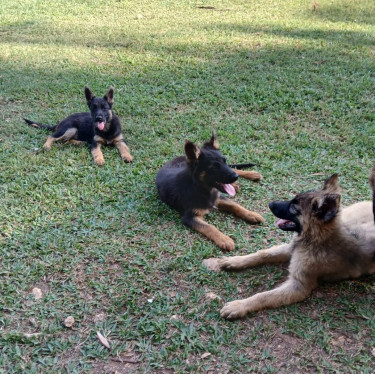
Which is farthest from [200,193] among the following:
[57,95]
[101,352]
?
[57,95]

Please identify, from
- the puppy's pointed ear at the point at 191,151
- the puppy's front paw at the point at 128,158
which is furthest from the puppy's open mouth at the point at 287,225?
the puppy's front paw at the point at 128,158

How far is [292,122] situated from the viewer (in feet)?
23.6

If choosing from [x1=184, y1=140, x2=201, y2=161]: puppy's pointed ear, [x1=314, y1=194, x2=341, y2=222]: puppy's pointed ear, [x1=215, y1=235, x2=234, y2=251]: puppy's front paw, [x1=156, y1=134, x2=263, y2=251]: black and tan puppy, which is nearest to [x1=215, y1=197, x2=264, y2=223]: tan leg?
[x1=156, y1=134, x2=263, y2=251]: black and tan puppy

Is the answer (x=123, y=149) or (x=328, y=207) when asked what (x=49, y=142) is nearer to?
(x=123, y=149)

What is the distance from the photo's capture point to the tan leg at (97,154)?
20.3 feet

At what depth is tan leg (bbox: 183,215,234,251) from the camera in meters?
4.47

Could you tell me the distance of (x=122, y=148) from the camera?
21.2ft

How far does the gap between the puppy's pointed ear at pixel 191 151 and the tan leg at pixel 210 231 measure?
2.21ft

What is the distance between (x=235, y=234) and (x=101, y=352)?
1.98 metres

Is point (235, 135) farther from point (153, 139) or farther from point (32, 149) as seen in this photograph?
point (32, 149)

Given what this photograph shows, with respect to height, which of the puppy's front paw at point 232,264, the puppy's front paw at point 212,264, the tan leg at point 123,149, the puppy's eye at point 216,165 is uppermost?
the puppy's eye at point 216,165

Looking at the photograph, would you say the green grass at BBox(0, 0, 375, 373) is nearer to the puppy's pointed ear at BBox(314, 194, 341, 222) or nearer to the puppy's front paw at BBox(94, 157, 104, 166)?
the puppy's front paw at BBox(94, 157, 104, 166)

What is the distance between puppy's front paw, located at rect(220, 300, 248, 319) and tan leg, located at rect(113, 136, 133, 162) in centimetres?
315

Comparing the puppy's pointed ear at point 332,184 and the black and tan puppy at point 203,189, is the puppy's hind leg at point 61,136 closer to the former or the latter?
the black and tan puppy at point 203,189
